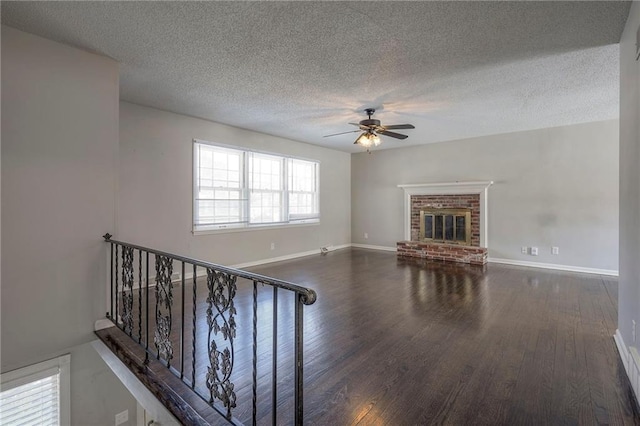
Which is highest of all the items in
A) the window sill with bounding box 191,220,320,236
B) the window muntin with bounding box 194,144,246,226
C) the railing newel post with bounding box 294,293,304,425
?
the window muntin with bounding box 194,144,246,226

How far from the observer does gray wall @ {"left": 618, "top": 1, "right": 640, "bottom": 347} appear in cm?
201

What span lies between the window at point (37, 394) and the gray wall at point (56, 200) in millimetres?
69

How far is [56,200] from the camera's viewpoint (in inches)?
102

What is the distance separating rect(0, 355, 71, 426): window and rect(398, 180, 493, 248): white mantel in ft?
20.6

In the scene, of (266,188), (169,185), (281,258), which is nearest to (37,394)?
(169,185)

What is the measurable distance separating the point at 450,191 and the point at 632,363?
4756 mm

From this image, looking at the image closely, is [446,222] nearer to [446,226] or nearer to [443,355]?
[446,226]

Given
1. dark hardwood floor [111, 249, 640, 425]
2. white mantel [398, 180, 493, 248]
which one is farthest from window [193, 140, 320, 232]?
white mantel [398, 180, 493, 248]

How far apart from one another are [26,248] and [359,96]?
3.60 m

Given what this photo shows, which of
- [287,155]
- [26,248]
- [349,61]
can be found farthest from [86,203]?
[287,155]

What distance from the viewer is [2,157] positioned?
2.32m

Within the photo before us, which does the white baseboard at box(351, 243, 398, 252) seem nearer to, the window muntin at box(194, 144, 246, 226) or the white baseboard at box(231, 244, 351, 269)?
the white baseboard at box(231, 244, 351, 269)

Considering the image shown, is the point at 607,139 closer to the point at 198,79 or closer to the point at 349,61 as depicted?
the point at 349,61

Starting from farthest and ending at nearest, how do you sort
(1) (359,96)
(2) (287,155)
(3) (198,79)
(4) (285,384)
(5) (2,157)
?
(2) (287,155) < (1) (359,96) < (3) (198,79) < (5) (2,157) < (4) (285,384)
